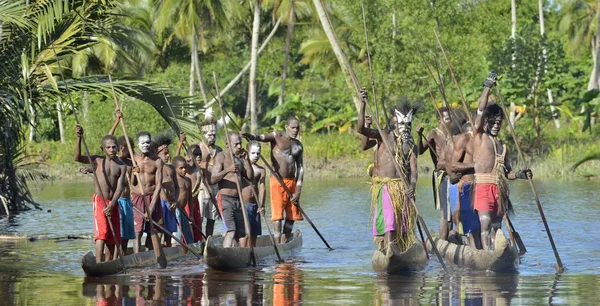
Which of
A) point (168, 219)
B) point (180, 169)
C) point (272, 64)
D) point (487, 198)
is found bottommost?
point (168, 219)

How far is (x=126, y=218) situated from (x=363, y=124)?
2711 millimetres

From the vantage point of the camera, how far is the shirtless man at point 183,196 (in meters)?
15.7

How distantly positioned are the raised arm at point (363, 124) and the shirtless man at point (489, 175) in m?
1.13

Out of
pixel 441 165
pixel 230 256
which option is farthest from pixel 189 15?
pixel 230 256

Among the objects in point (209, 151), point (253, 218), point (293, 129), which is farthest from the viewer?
point (209, 151)

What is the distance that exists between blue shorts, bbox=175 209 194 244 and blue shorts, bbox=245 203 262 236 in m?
1.16

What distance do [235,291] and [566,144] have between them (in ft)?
81.6

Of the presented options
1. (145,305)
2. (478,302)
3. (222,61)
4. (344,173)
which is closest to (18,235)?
(145,305)

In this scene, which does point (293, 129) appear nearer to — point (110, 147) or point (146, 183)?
point (146, 183)

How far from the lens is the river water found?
11.0 metres

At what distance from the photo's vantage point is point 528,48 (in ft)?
117

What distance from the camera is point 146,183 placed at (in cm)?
1468

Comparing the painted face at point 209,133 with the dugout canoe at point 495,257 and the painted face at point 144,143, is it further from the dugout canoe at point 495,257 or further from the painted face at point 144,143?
the dugout canoe at point 495,257

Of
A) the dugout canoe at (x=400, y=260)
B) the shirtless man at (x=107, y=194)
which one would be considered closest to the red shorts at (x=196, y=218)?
the shirtless man at (x=107, y=194)
